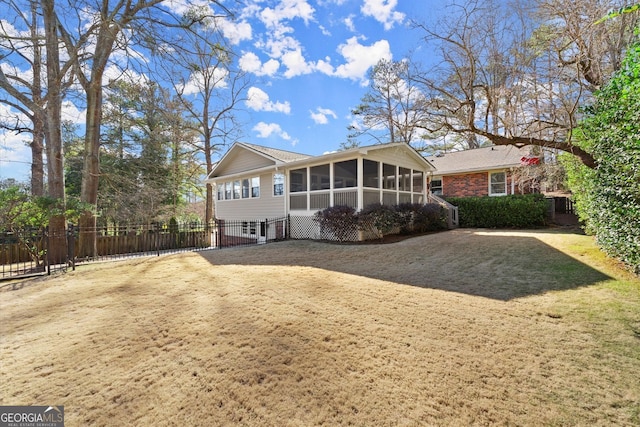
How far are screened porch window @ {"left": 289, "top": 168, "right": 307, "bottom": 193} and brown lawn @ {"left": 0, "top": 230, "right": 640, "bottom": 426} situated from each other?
7.98 metres

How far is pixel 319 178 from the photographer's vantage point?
42.9 feet

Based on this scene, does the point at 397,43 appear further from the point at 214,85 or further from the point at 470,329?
the point at 214,85

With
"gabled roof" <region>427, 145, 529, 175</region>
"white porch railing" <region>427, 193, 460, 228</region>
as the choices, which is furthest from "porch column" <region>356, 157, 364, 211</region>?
"gabled roof" <region>427, 145, 529, 175</region>

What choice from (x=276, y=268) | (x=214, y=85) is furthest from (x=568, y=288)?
(x=214, y=85)

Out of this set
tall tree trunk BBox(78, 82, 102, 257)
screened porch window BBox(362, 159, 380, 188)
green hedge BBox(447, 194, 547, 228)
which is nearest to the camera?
tall tree trunk BBox(78, 82, 102, 257)

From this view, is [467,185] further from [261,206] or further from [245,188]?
[245,188]

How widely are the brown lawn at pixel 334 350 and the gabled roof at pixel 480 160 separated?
41.0 feet

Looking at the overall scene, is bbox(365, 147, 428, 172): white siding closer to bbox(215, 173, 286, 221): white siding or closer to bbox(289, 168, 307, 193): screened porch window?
bbox(289, 168, 307, 193): screened porch window

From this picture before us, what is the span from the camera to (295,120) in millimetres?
23719

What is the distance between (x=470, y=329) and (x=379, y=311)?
3.68ft

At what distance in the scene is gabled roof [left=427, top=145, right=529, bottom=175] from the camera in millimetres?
16484

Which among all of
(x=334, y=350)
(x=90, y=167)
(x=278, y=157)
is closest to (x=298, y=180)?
(x=278, y=157)

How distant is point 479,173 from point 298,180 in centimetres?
1183

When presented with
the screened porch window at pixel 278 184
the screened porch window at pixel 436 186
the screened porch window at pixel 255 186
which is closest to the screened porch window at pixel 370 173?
the screened porch window at pixel 278 184
